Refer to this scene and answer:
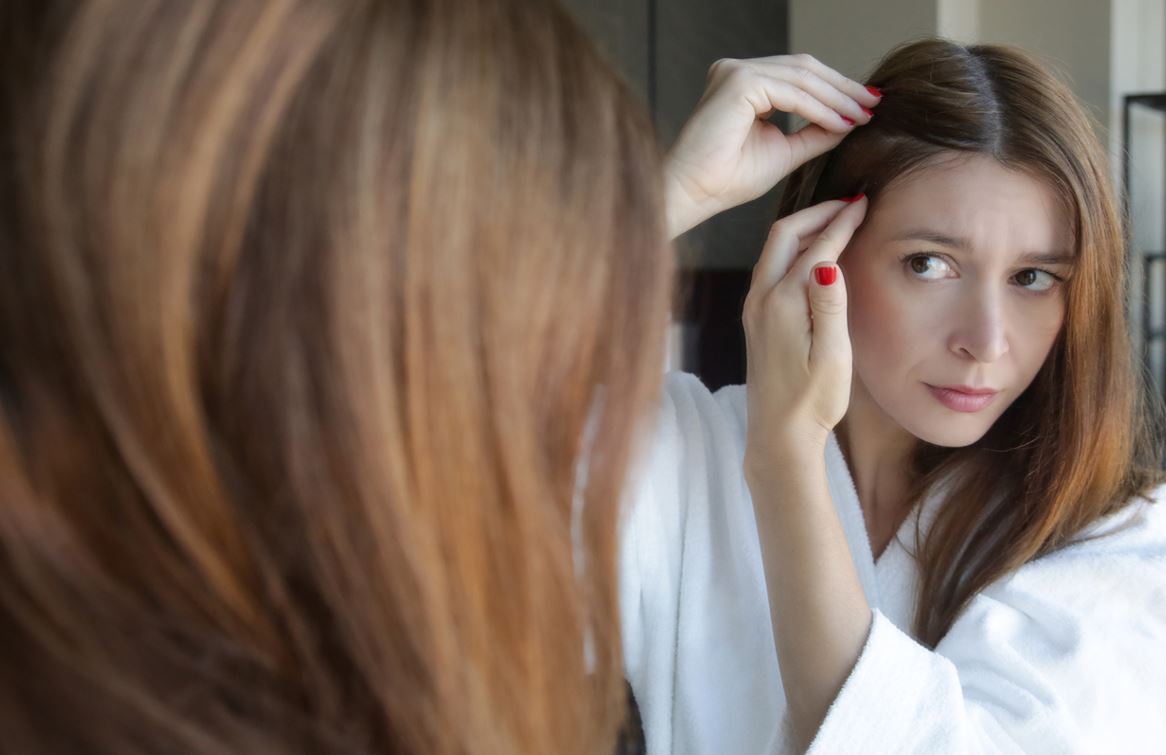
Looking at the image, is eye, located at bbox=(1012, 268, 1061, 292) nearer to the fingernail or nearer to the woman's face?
the woman's face

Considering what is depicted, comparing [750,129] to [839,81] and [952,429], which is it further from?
[952,429]

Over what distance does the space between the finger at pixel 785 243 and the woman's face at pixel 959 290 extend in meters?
0.06

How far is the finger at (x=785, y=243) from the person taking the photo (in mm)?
951

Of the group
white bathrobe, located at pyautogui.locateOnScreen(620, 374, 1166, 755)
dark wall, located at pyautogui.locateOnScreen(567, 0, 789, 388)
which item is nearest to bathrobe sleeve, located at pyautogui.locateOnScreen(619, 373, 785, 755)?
white bathrobe, located at pyautogui.locateOnScreen(620, 374, 1166, 755)

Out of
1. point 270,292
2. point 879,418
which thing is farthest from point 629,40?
point 270,292

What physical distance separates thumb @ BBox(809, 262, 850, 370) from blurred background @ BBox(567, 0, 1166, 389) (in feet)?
4.25

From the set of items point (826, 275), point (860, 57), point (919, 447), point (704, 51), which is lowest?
point (919, 447)

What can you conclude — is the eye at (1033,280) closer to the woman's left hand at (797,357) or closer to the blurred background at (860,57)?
the woman's left hand at (797,357)

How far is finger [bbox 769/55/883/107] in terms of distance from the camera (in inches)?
39.1

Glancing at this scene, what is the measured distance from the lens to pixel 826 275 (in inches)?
35.1

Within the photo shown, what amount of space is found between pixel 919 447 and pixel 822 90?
15.5 inches

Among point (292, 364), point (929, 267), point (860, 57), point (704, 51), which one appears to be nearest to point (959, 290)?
point (929, 267)

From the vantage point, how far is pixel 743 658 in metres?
0.99

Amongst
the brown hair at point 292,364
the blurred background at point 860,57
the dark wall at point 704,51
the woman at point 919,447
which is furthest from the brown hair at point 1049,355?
the dark wall at point 704,51
